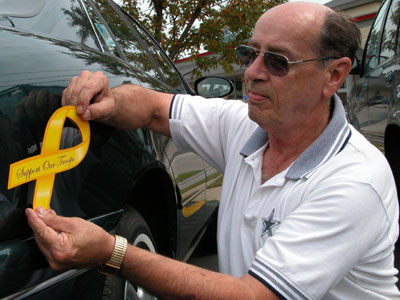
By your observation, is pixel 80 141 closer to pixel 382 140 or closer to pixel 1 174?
pixel 1 174

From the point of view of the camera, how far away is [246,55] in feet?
5.52

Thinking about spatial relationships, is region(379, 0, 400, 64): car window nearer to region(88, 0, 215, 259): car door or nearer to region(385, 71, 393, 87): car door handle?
region(385, 71, 393, 87): car door handle

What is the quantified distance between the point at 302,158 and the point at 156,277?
2.13 ft

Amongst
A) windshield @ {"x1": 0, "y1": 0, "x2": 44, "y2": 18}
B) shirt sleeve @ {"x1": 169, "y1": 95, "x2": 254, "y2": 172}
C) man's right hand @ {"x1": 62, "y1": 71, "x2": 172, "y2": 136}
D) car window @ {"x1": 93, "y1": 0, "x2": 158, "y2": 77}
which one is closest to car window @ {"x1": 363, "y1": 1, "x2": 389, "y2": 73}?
car window @ {"x1": 93, "y1": 0, "x2": 158, "y2": 77}

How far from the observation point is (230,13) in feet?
19.8

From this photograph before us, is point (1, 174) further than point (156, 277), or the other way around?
point (156, 277)

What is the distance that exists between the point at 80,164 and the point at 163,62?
2.13m

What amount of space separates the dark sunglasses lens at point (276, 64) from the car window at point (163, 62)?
135 cm

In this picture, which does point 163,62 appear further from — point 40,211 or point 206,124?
point 40,211

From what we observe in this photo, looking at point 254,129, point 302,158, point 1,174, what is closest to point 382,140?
point 254,129

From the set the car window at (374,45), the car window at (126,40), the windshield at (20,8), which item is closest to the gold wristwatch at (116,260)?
the windshield at (20,8)

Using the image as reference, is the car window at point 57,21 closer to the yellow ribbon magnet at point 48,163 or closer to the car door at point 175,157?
the car door at point 175,157

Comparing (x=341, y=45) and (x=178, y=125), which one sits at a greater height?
(x=341, y=45)

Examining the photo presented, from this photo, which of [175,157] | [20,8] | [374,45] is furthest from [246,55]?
[374,45]
